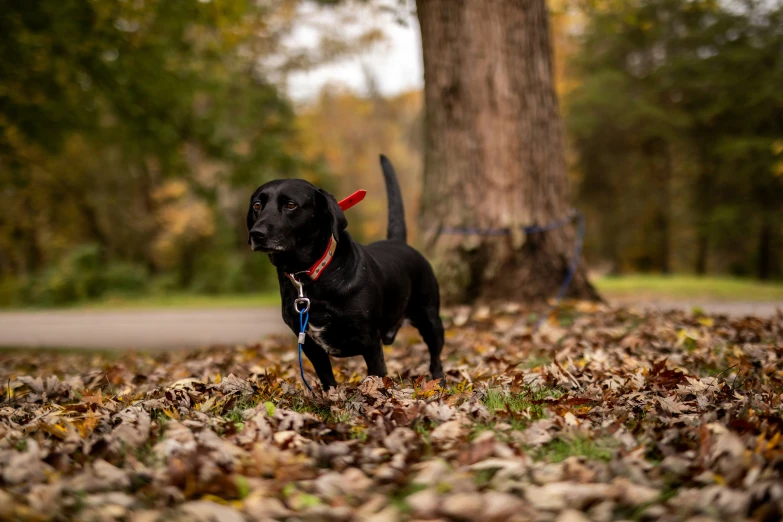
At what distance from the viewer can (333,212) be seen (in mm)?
3502

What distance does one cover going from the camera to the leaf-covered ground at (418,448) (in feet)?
6.97

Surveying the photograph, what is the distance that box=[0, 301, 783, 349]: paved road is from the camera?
8109 millimetres

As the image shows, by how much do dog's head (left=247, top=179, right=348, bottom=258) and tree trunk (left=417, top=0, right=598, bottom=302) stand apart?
3.94 metres

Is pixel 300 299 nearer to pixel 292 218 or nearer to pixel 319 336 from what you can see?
pixel 319 336

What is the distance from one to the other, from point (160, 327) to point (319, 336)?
23.3ft

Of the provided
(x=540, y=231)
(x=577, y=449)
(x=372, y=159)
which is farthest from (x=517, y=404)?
(x=372, y=159)

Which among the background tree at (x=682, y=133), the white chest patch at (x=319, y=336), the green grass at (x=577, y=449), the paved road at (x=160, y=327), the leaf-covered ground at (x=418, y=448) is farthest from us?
the background tree at (x=682, y=133)

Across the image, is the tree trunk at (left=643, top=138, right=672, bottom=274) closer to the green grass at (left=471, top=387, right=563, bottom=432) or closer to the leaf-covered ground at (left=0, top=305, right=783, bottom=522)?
the leaf-covered ground at (left=0, top=305, right=783, bottom=522)

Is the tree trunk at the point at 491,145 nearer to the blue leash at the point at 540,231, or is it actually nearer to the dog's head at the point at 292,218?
the blue leash at the point at 540,231

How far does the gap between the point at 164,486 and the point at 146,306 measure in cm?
1393

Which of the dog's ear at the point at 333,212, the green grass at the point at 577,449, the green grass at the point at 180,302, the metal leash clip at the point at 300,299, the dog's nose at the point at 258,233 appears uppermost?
the dog's ear at the point at 333,212

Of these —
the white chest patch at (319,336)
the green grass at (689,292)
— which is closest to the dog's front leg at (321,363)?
the white chest patch at (319,336)

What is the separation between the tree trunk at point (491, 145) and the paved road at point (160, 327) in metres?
1.90

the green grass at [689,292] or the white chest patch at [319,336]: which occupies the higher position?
the white chest patch at [319,336]
